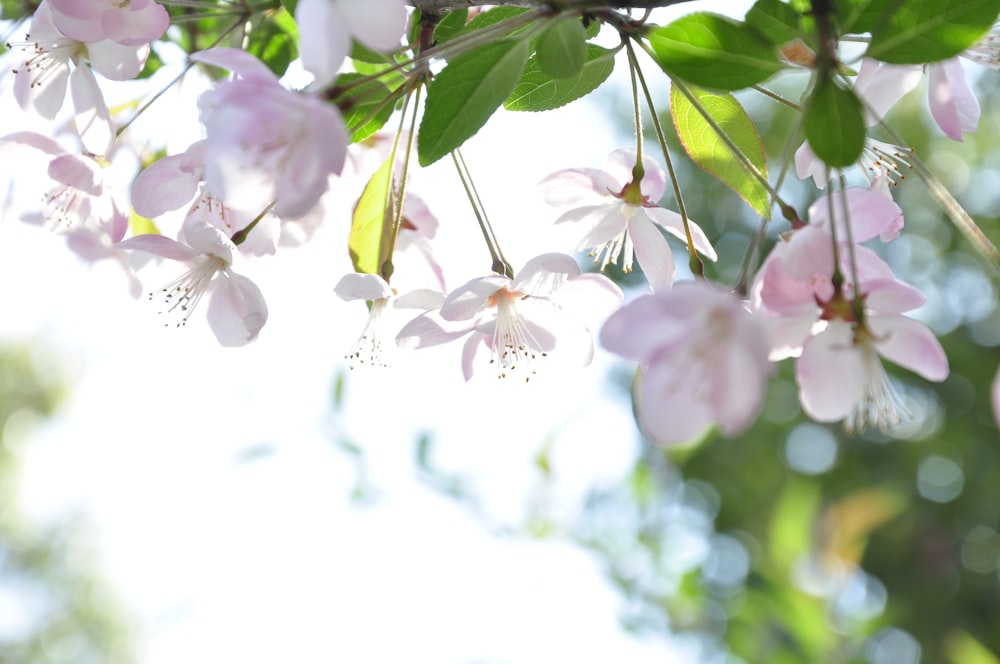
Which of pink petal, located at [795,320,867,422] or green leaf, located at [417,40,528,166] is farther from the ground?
green leaf, located at [417,40,528,166]

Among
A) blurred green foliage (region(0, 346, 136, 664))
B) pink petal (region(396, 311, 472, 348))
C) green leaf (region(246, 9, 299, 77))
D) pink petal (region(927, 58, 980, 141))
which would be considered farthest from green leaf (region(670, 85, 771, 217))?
blurred green foliage (region(0, 346, 136, 664))

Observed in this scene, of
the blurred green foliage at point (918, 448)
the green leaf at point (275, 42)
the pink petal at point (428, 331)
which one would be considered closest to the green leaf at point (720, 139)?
the pink petal at point (428, 331)

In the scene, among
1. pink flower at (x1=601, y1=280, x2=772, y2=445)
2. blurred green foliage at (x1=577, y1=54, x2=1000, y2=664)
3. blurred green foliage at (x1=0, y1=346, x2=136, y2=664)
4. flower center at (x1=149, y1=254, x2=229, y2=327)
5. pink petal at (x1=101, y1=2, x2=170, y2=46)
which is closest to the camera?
pink flower at (x1=601, y1=280, x2=772, y2=445)

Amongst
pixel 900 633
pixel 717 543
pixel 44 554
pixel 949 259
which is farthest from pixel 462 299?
pixel 44 554

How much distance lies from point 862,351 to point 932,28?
19cm

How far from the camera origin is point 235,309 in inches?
28.1

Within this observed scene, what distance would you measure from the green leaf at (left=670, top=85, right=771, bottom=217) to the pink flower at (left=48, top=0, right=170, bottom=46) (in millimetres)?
383

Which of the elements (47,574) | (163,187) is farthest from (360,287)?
(47,574)

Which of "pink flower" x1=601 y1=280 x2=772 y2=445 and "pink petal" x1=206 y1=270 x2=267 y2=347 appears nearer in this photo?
"pink flower" x1=601 y1=280 x2=772 y2=445

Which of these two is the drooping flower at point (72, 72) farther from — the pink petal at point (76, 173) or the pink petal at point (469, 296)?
the pink petal at point (469, 296)

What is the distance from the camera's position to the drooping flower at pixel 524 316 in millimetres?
644

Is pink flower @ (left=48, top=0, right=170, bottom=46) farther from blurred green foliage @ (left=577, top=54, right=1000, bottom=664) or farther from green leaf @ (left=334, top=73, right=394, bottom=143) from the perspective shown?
blurred green foliage @ (left=577, top=54, right=1000, bottom=664)

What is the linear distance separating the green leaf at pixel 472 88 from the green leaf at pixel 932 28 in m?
0.21

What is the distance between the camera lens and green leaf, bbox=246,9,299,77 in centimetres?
79
